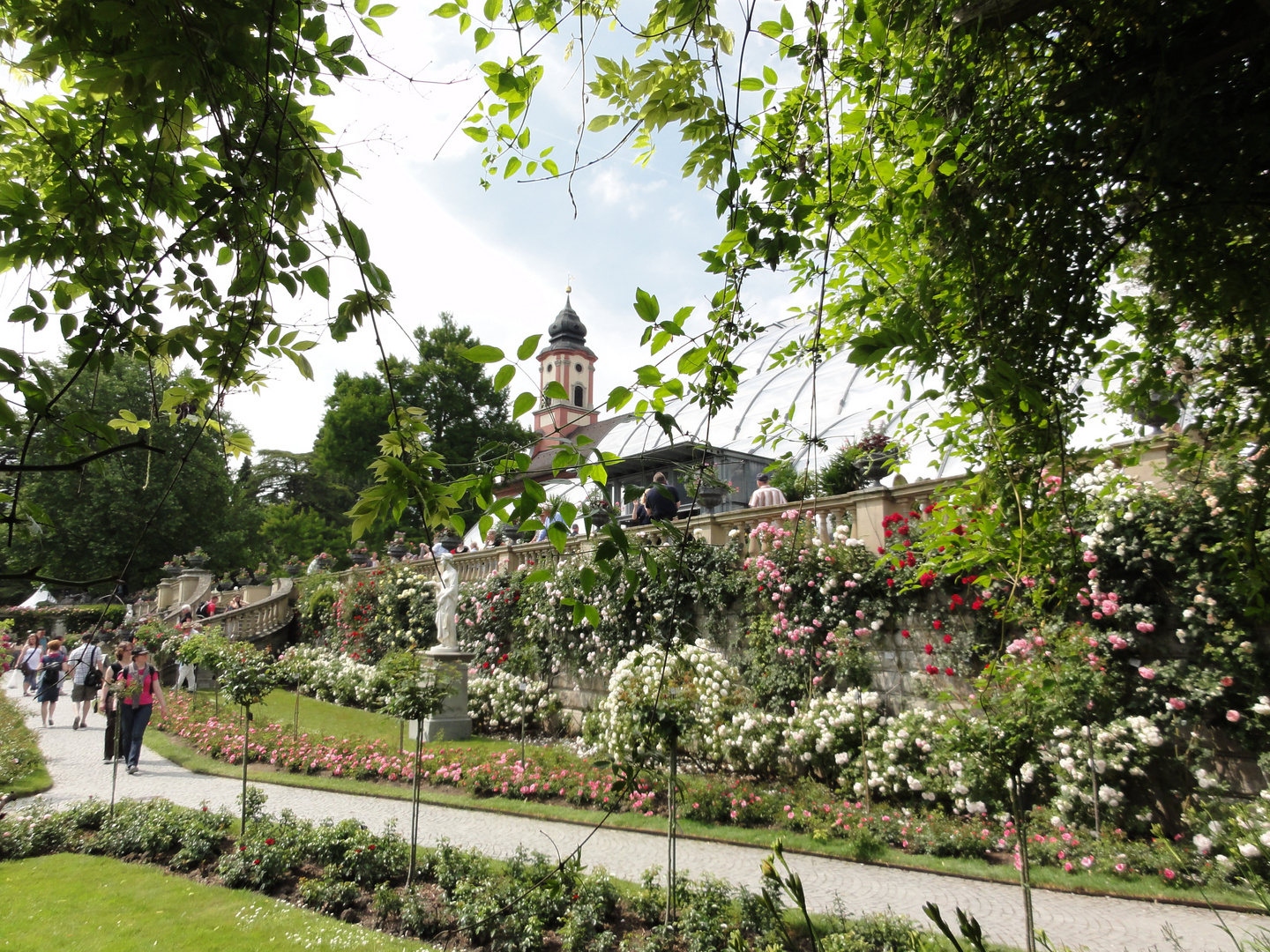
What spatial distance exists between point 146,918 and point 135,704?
20.0ft

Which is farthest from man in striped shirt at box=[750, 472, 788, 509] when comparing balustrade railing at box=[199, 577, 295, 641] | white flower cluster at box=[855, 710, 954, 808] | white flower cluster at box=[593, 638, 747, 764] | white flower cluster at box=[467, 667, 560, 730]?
balustrade railing at box=[199, 577, 295, 641]

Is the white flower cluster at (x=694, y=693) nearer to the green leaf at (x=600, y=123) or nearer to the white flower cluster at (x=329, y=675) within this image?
the green leaf at (x=600, y=123)

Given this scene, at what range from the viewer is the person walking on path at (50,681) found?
1413 centimetres

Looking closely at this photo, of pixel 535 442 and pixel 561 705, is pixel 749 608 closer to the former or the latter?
pixel 561 705

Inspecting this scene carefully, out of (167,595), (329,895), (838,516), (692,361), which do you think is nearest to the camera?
(692,361)

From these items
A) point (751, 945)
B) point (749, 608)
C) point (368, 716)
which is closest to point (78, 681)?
point (368, 716)

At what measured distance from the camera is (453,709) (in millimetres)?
12461

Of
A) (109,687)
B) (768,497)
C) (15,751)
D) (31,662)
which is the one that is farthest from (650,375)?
(31,662)

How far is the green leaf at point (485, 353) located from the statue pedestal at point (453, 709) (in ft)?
35.9

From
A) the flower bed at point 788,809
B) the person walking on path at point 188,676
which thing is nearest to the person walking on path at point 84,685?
the person walking on path at point 188,676

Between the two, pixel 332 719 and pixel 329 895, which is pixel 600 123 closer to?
pixel 329 895

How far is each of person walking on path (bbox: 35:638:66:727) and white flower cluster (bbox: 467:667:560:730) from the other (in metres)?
8.12

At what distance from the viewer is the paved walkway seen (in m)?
4.85

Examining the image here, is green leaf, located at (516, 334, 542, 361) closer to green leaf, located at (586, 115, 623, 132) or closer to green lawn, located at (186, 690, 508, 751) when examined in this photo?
green leaf, located at (586, 115, 623, 132)
